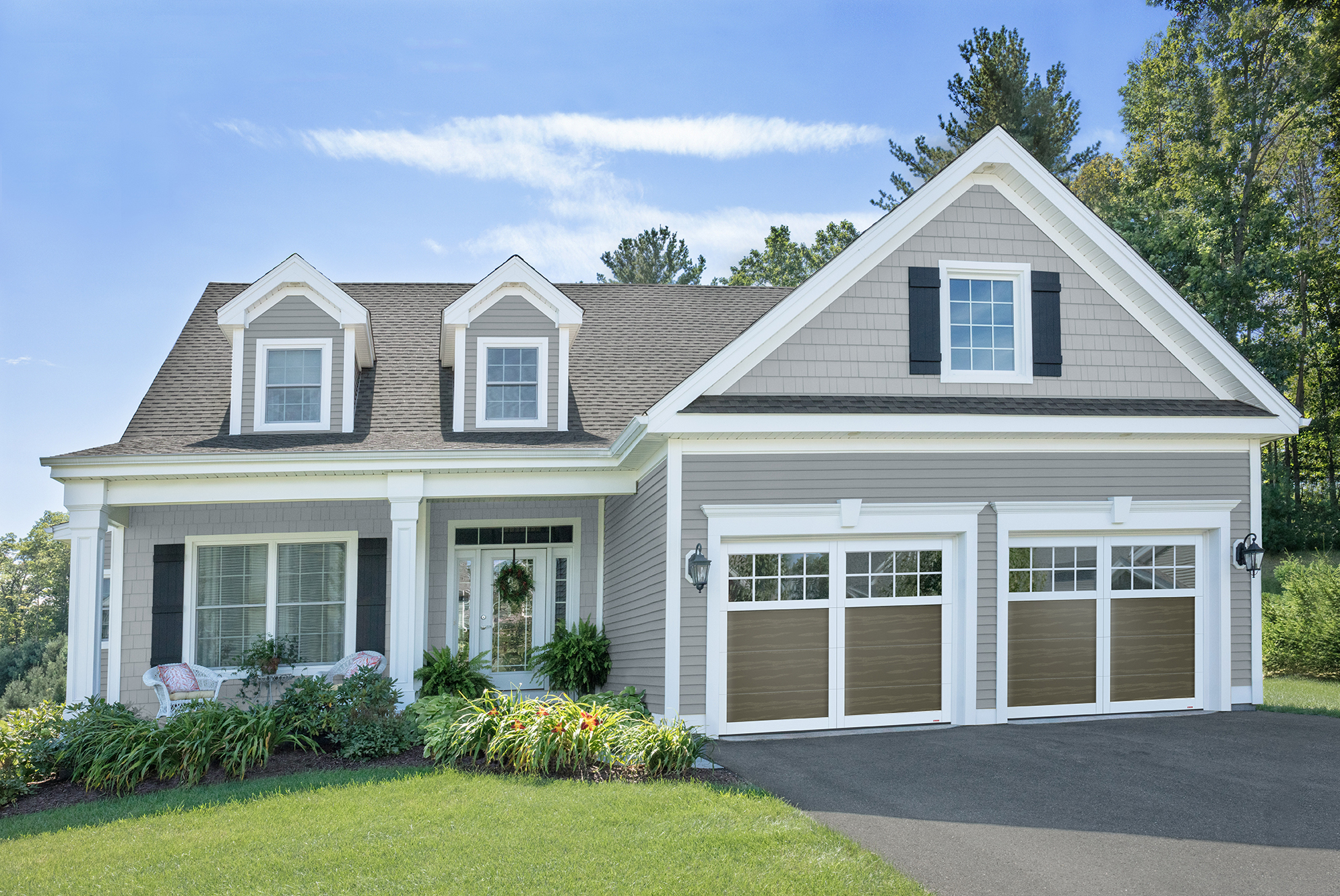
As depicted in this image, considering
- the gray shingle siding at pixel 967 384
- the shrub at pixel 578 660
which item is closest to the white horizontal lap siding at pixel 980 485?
the gray shingle siding at pixel 967 384

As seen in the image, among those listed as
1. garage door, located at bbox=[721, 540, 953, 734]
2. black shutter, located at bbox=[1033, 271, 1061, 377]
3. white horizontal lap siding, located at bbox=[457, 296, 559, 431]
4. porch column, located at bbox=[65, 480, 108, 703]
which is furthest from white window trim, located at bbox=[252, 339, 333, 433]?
black shutter, located at bbox=[1033, 271, 1061, 377]

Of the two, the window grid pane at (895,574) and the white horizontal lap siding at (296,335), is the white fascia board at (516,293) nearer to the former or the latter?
the white horizontal lap siding at (296,335)

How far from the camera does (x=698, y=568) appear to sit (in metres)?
9.15

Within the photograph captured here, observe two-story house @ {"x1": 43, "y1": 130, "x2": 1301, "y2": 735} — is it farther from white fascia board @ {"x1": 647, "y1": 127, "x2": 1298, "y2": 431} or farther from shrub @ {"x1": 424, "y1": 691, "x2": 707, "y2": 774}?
shrub @ {"x1": 424, "y1": 691, "x2": 707, "y2": 774}

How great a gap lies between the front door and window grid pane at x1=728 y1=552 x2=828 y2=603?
4305mm

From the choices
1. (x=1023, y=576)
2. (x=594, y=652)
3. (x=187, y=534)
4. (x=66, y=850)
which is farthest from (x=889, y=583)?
(x=187, y=534)

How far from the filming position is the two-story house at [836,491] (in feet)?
31.9

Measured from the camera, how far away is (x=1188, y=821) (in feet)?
20.7

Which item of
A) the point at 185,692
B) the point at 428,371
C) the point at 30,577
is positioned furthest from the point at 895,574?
the point at 30,577

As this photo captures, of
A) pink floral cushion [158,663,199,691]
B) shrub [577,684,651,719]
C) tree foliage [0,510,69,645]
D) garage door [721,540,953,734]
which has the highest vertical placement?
garage door [721,540,953,734]

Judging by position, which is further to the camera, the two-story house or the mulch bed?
the two-story house

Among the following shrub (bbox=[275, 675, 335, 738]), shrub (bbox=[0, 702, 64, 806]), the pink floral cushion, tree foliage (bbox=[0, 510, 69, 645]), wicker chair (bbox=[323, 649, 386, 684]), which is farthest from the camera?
tree foliage (bbox=[0, 510, 69, 645])

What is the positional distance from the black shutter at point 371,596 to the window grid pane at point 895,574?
244 inches

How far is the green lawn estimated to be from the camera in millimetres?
5414
